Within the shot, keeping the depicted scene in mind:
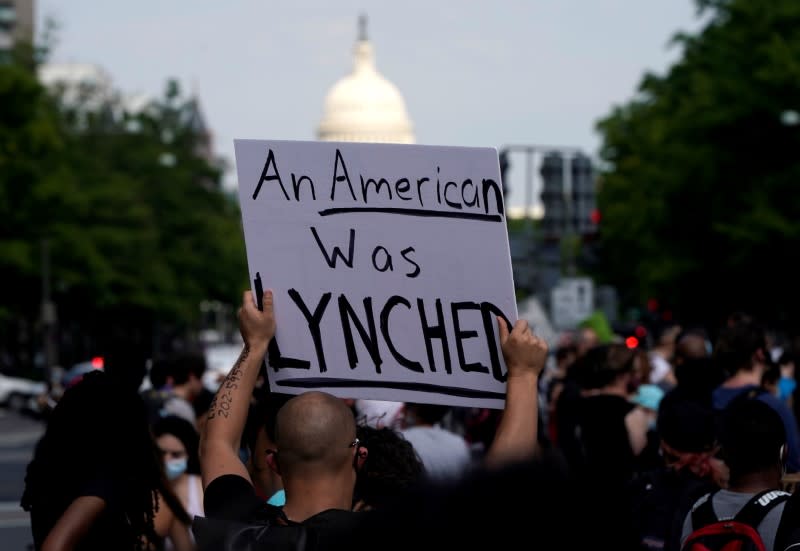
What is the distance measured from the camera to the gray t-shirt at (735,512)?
4629mm

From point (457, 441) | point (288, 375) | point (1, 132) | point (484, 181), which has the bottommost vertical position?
point (457, 441)

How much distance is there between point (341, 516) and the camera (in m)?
3.55

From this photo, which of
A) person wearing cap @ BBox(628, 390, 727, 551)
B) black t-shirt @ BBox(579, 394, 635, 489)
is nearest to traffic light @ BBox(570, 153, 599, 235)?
black t-shirt @ BBox(579, 394, 635, 489)

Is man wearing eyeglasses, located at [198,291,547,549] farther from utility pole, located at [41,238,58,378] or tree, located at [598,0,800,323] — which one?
Result: utility pole, located at [41,238,58,378]

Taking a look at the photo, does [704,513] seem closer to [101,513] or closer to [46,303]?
[101,513]

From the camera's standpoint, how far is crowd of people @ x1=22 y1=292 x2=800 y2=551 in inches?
74.1

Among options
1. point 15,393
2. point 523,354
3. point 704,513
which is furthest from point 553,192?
point 15,393

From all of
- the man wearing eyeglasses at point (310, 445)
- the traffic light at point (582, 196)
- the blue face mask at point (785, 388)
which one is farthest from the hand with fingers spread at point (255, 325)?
the traffic light at point (582, 196)

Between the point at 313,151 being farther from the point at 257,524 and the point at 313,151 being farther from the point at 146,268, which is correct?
the point at 146,268

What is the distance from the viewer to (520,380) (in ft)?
13.7

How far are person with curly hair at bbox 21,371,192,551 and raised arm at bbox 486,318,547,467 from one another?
4.61 feet

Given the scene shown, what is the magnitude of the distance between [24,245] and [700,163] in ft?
60.6

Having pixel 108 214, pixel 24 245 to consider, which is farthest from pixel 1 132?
pixel 108 214

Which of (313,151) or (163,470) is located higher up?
(313,151)
